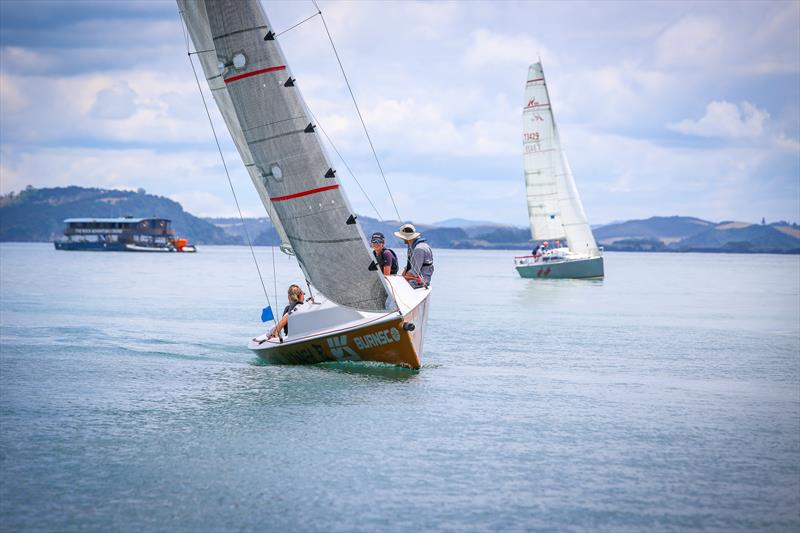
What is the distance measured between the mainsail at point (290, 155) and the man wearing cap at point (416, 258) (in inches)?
101

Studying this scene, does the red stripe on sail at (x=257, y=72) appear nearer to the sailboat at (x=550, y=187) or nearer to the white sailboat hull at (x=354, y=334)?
the white sailboat hull at (x=354, y=334)

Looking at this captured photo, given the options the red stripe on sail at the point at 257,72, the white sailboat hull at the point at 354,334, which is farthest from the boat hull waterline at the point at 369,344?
the red stripe on sail at the point at 257,72

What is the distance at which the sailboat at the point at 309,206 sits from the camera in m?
15.8

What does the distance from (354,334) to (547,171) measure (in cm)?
4146

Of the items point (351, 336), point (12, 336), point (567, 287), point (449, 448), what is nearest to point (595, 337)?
point (351, 336)

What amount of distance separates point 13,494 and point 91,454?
5.72 feet

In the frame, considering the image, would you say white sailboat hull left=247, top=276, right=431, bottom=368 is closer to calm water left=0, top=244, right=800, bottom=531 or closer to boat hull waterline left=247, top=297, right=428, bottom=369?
boat hull waterline left=247, top=297, right=428, bottom=369

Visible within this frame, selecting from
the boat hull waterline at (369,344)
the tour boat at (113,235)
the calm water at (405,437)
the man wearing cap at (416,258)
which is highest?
the tour boat at (113,235)

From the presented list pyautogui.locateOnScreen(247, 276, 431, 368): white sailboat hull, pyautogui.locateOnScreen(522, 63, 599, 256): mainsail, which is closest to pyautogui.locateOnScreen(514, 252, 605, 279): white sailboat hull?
pyautogui.locateOnScreen(522, 63, 599, 256): mainsail

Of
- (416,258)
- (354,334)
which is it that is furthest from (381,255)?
(354,334)

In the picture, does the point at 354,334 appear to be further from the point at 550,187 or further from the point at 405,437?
the point at 550,187

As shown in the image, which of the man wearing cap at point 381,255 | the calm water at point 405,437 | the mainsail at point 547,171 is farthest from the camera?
the mainsail at point 547,171

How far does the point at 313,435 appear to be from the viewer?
12.4 meters

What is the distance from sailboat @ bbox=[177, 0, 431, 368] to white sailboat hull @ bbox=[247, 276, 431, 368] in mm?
25
